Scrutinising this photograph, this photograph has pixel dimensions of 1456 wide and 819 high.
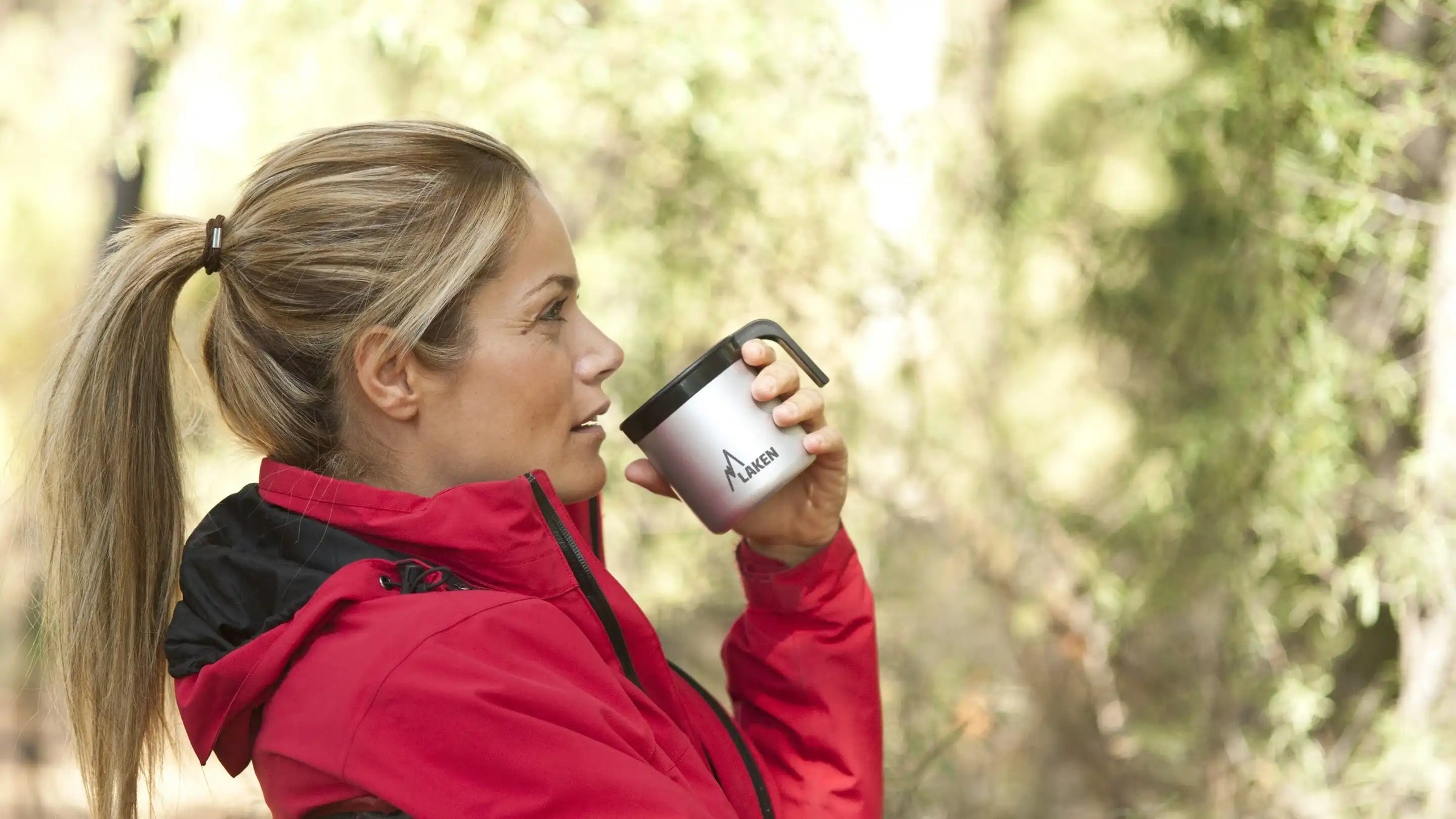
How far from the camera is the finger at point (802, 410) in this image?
1316 millimetres

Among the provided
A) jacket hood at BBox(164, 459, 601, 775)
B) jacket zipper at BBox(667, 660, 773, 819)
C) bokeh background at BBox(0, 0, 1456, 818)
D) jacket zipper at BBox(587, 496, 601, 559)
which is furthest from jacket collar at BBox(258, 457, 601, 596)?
bokeh background at BBox(0, 0, 1456, 818)

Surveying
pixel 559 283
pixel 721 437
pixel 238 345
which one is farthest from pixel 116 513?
pixel 721 437

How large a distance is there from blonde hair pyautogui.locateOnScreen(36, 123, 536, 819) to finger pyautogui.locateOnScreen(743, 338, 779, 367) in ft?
0.84

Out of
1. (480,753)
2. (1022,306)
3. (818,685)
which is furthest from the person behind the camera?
(1022,306)

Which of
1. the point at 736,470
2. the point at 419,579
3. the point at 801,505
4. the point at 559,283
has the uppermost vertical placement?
the point at 559,283

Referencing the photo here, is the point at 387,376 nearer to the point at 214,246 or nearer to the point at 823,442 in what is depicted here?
the point at 214,246

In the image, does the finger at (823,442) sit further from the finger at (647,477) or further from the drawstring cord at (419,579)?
the drawstring cord at (419,579)

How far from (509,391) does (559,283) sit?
0.38 feet

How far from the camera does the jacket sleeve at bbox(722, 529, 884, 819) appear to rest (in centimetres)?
145

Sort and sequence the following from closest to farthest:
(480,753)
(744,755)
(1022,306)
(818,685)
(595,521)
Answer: (480,753) → (744,755) → (818,685) → (595,521) → (1022,306)

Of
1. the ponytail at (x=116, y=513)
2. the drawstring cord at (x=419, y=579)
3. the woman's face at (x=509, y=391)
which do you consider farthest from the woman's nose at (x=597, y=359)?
the ponytail at (x=116, y=513)

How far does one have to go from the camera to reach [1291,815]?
2703 mm

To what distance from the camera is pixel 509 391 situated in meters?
1.24

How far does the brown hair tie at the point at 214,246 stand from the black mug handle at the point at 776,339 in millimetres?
497
